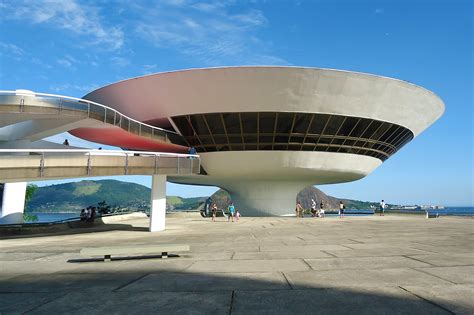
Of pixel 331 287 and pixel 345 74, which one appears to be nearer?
pixel 331 287

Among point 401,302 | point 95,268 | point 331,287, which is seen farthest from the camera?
point 95,268

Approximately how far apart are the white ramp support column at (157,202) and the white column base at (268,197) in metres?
21.4

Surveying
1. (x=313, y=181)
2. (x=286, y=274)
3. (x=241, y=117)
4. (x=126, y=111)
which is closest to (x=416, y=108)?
(x=313, y=181)

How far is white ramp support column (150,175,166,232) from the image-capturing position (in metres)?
22.4

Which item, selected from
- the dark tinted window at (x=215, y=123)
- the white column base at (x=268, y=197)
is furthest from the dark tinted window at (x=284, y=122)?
the white column base at (x=268, y=197)

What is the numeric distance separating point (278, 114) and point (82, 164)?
19.0 m

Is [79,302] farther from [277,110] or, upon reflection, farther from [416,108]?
[416,108]

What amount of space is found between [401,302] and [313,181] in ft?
134

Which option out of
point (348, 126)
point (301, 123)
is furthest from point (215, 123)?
point (348, 126)

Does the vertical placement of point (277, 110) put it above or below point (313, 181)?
above

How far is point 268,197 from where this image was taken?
4362cm

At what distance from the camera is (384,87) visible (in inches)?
1268

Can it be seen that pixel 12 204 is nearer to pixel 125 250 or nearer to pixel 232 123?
pixel 232 123

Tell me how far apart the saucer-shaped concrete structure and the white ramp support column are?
11.1 meters
